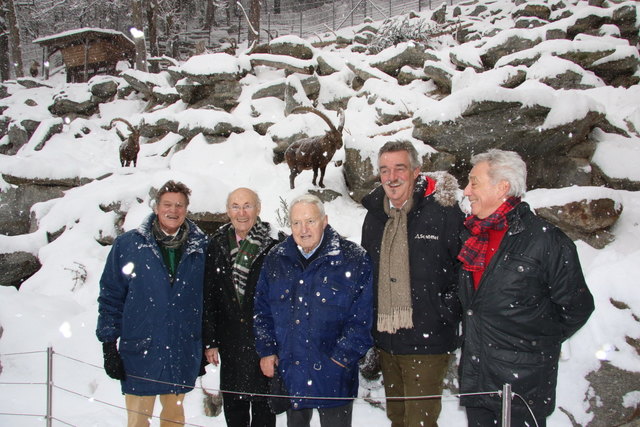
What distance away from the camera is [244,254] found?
2.79 metres

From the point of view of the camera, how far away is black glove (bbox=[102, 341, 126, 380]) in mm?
2662

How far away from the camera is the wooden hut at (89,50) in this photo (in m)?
22.0

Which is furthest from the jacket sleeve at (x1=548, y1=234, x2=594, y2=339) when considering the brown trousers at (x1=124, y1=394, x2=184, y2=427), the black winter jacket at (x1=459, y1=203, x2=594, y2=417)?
the brown trousers at (x1=124, y1=394, x2=184, y2=427)

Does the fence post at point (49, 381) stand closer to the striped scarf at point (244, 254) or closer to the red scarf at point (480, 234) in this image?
the striped scarf at point (244, 254)

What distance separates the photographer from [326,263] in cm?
241

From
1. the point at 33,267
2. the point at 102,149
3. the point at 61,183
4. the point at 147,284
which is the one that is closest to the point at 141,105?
the point at 102,149

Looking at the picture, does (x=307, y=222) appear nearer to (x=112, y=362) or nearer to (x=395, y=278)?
(x=395, y=278)

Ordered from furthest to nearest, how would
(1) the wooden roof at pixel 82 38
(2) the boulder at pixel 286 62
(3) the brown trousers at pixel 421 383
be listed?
(1) the wooden roof at pixel 82 38 < (2) the boulder at pixel 286 62 < (3) the brown trousers at pixel 421 383

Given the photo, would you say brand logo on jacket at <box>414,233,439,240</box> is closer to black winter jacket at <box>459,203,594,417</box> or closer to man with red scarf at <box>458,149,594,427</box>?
man with red scarf at <box>458,149,594,427</box>

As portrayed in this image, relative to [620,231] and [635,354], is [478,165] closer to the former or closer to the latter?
[635,354]

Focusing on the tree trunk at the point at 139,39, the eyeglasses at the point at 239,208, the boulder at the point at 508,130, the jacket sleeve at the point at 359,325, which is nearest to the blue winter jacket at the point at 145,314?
the eyeglasses at the point at 239,208

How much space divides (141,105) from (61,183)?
9.04 meters

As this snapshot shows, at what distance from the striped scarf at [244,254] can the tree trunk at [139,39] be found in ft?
62.7

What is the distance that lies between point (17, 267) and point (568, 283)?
8558mm
